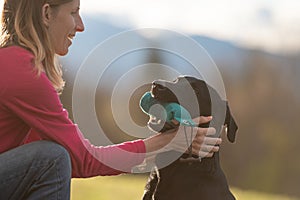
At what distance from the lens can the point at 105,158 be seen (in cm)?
393

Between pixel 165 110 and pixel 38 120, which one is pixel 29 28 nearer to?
pixel 38 120

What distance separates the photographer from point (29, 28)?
A: 3.79 m

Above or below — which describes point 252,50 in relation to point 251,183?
above

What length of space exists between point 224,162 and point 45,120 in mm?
10263

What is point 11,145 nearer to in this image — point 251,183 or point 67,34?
point 67,34

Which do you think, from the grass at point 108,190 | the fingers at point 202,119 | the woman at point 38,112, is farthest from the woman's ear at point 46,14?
the grass at point 108,190

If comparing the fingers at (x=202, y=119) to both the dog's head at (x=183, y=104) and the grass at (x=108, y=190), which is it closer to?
the dog's head at (x=183, y=104)

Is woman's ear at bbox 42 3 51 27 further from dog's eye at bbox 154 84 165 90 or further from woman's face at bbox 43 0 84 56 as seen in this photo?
dog's eye at bbox 154 84 165 90

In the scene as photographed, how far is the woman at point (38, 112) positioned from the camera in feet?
12.1

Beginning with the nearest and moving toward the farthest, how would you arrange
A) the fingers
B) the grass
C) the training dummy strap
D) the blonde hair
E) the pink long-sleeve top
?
the pink long-sleeve top < the blonde hair < the training dummy strap < the fingers < the grass

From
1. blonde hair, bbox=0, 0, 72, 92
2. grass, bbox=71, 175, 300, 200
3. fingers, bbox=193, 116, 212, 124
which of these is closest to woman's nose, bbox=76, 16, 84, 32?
blonde hair, bbox=0, 0, 72, 92

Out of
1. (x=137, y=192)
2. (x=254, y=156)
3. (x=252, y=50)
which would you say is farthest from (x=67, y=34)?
(x=252, y=50)

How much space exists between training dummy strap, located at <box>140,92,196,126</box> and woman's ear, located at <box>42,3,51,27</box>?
0.75m

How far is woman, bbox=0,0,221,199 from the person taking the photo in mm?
3689
